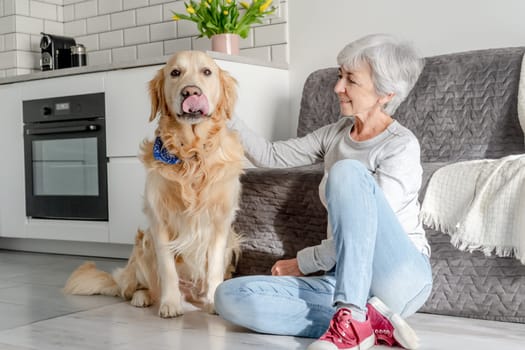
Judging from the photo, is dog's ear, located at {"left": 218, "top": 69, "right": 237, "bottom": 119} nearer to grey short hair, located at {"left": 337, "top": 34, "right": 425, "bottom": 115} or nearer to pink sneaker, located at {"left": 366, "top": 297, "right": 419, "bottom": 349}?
grey short hair, located at {"left": 337, "top": 34, "right": 425, "bottom": 115}

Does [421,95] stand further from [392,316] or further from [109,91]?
[109,91]

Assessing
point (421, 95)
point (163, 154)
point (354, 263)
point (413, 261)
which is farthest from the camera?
point (421, 95)

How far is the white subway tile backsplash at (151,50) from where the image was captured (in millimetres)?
4094

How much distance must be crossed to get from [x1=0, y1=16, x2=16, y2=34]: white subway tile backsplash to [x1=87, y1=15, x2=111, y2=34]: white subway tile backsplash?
46 cm

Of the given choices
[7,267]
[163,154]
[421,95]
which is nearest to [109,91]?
[7,267]

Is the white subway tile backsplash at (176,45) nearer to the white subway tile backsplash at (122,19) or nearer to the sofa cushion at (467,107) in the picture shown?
the white subway tile backsplash at (122,19)

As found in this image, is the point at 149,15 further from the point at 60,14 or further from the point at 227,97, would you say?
the point at 227,97

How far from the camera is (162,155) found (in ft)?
7.50

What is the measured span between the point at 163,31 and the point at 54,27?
37.2 inches

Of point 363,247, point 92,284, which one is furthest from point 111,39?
point 363,247

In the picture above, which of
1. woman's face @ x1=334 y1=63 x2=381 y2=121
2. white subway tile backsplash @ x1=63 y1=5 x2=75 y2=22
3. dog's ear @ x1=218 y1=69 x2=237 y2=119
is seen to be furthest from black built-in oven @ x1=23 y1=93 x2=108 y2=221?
woman's face @ x1=334 y1=63 x2=381 y2=121

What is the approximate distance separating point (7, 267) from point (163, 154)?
1683mm

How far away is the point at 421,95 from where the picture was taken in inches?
110

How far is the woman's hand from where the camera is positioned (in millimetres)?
1983
